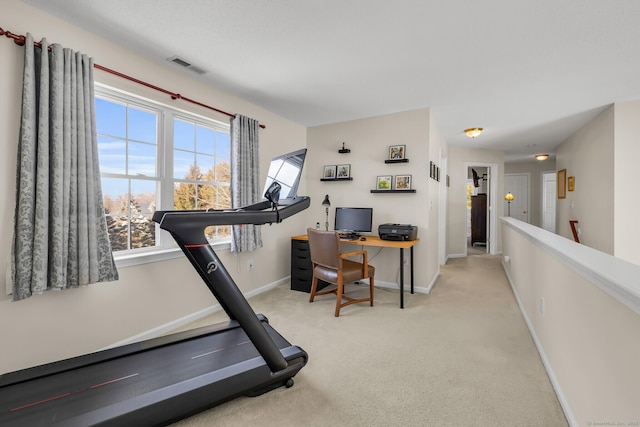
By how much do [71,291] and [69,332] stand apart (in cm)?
28

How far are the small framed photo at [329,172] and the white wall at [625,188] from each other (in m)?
3.42

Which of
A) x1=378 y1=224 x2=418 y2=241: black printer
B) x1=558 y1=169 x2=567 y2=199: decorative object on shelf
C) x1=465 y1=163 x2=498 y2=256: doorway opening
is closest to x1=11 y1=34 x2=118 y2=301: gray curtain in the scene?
x1=378 y1=224 x2=418 y2=241: black printer

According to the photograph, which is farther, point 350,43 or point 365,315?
point 365,315

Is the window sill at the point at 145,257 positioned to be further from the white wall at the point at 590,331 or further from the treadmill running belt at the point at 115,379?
the white wall at the point at 590,331

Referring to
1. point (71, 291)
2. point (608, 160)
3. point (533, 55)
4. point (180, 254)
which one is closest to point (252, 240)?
point (180, 254)

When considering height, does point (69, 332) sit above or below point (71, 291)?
below

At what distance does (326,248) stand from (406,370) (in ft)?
4.40

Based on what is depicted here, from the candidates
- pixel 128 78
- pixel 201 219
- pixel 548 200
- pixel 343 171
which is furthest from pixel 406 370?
pixel 548 200

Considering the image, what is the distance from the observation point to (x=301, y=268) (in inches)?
149

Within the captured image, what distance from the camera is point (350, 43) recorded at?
2.26m

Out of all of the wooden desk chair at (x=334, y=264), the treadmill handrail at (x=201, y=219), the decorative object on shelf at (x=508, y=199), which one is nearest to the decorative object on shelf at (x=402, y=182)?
the wooden desk chair at (x=334, y=264)

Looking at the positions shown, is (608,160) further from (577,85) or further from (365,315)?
(365,315)

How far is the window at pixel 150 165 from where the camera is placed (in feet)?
7.82

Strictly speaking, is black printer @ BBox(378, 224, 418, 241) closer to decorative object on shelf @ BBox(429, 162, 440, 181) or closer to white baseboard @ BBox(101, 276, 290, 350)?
decorative object on shelf @ BBox(429, 162, 440, 181)
